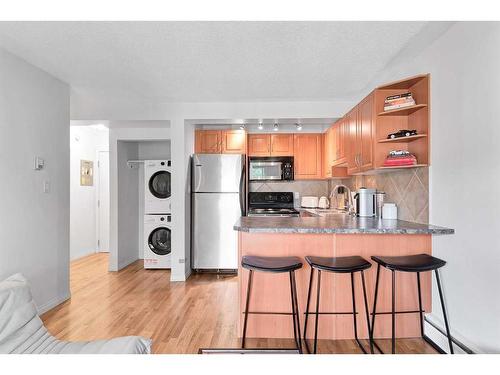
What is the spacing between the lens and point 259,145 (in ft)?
16.4

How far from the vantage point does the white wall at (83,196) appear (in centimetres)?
561

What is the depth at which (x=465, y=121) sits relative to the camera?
6.63ft

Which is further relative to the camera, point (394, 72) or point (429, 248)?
point (394, 72)

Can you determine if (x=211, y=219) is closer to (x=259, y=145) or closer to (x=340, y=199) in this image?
(x=259, y=145)

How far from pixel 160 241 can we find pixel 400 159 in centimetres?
372

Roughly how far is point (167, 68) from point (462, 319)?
3.09 metres

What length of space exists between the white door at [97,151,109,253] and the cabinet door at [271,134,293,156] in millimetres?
3609

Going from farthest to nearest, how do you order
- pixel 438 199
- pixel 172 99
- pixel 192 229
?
pixel 192 229 < pixel 172 99 < pixel 438 199

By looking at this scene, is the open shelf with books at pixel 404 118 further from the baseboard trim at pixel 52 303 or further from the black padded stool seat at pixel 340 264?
the baseboard trim at pixel 52 303

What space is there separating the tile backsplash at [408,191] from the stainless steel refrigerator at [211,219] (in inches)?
79.1

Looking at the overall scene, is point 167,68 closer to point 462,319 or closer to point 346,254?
point 346,254

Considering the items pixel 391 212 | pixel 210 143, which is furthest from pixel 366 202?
pixel 210 143
